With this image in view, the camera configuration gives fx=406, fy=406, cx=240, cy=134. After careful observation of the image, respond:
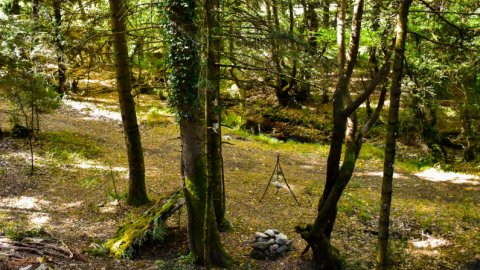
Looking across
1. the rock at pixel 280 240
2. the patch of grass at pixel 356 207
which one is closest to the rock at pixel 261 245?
the rock at pixel 280 240

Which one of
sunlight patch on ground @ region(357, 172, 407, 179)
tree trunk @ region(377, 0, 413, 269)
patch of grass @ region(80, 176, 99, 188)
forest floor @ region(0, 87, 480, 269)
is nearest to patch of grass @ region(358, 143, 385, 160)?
forest floor @ region(0, 87, 480, 269)

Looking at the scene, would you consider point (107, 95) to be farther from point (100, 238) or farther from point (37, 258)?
point (37, 258)

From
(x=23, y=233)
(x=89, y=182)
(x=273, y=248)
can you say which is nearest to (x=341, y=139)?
(x=273, y=248)

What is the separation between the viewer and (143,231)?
767 cm

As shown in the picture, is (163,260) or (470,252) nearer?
(163,260)

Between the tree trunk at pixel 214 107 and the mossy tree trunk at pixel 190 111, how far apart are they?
0.66ft

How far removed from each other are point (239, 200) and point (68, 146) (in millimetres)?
6660

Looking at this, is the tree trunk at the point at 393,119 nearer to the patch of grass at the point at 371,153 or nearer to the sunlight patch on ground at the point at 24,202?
the sunlight patch on ground at the point at 24,202

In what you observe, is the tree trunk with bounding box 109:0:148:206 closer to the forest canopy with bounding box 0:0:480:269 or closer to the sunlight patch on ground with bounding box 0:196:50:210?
the forest canopy with bounding box 0:0:480:269

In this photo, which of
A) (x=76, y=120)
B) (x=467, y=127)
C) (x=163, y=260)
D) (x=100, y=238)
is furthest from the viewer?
(x=76, y=120)

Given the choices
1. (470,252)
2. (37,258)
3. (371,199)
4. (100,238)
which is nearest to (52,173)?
(100,238)

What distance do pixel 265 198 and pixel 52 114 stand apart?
11234 mm

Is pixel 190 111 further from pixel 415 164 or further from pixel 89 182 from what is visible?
pixel 415 164

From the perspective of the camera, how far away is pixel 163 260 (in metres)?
7.39
